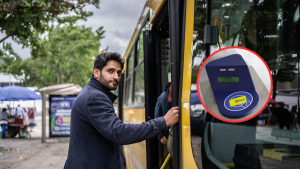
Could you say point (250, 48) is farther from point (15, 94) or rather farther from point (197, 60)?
point (15, 94)

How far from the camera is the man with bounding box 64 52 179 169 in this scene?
214cm

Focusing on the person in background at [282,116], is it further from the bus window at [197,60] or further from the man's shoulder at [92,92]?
the man's shoulder at [92,92]

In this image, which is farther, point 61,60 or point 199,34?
point 61,60

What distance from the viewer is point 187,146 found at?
6.95 ft

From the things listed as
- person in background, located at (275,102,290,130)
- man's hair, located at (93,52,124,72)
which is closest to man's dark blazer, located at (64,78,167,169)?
man's hair, located at (93,52,124,72)

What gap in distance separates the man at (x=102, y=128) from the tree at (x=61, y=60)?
2129 centimetres

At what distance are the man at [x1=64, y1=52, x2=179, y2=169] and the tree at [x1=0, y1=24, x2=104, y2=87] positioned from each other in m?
21.3

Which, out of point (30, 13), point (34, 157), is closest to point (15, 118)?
point (34, 157)

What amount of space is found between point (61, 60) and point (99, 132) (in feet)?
82.7

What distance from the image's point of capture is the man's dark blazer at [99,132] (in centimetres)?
214

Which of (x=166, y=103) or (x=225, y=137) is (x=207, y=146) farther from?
(x=166, y=103)

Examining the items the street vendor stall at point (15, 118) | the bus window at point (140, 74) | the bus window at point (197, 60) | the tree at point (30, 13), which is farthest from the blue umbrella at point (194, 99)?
the street vendor stall at point (15, 118)

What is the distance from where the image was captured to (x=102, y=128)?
2152 millimetres

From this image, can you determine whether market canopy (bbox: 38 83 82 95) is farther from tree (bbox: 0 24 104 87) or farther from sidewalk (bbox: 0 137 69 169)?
tree (bbox: 0 24 104 87)
